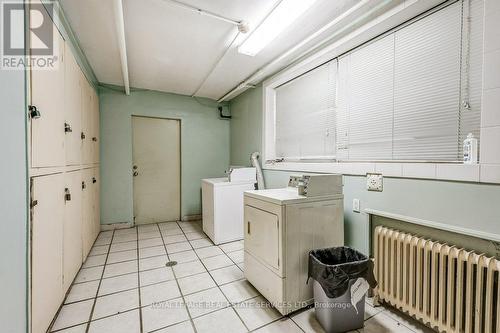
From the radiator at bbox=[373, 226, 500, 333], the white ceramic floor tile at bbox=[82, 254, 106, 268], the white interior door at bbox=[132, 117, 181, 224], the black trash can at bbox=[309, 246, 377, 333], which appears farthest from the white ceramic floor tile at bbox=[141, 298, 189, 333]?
the white interior door at bbox=[132, 117, 181, 224]

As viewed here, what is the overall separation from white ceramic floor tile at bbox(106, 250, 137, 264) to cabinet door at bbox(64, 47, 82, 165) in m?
1.25

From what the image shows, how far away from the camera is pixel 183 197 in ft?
14.2

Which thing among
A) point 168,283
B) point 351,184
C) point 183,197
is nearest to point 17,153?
point 168,283

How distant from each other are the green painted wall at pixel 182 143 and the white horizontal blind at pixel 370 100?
298cm

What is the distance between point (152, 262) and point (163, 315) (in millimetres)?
1014

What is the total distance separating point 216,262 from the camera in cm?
254

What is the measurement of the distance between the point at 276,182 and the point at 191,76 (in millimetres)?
2177

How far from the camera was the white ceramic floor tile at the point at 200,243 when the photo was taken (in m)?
3.04

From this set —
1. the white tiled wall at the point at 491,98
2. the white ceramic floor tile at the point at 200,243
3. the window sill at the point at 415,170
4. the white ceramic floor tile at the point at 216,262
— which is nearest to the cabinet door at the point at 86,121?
the white ceramic floor tile at the point at 200,243

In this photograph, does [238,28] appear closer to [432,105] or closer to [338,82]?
[338,82]

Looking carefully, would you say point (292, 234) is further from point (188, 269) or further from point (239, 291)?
point (188, 269)

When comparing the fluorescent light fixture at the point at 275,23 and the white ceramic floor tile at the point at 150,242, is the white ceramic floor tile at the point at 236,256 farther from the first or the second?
the fluorescent light fixture at the point at 275,23

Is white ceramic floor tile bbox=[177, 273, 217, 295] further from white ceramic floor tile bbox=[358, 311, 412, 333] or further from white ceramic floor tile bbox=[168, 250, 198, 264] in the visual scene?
white ceramic floor tile bbox=[358, 311, 412, 333]

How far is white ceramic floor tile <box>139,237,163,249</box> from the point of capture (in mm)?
3068
